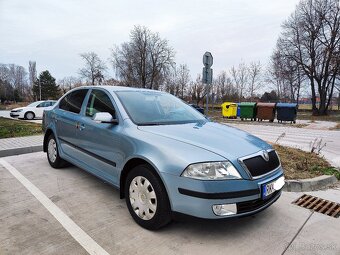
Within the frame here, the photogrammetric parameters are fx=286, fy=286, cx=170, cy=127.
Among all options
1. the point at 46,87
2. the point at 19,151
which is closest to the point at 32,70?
the point at 46,87

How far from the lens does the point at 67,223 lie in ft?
10.6

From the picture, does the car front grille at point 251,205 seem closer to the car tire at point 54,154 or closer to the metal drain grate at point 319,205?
the metal drain grate at point 319,205

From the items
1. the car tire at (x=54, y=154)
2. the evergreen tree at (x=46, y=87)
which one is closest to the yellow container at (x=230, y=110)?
the car tire at (x=54, y=154)

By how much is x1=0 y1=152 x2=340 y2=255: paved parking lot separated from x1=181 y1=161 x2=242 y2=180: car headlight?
0.46 m

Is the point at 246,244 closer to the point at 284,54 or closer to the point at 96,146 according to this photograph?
the point at 96,146

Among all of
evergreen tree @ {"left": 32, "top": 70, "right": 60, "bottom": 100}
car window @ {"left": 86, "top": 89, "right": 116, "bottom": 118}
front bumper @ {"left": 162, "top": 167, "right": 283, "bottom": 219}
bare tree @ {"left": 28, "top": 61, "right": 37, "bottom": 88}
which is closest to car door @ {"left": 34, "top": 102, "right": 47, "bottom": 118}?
car window @ {"left": 86, "top": 89, "right": 116, "bottom": 118}

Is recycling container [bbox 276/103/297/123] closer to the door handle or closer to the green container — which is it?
the green container

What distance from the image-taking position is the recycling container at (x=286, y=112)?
61.8 ft

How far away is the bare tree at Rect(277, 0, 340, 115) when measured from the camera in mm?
27953

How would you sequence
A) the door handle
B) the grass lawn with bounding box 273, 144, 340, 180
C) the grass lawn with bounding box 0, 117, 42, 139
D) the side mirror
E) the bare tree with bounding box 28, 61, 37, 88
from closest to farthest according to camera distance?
the side mirror < the door handle < the grass lawn with bounding box 273, 144, 340, 180 < the grass lawn with bounding box 0, 117, 42, 139 < the bare tree with bounding box 28, 61, 37, 88

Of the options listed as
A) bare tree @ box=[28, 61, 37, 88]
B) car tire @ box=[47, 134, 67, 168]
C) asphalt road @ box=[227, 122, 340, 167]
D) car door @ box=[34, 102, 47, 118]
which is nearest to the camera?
car tire @ box=[47, 134, 67, 168]

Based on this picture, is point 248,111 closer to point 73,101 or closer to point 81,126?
point 73,101

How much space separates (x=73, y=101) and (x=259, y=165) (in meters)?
3.36

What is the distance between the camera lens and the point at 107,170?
12.2 feet
